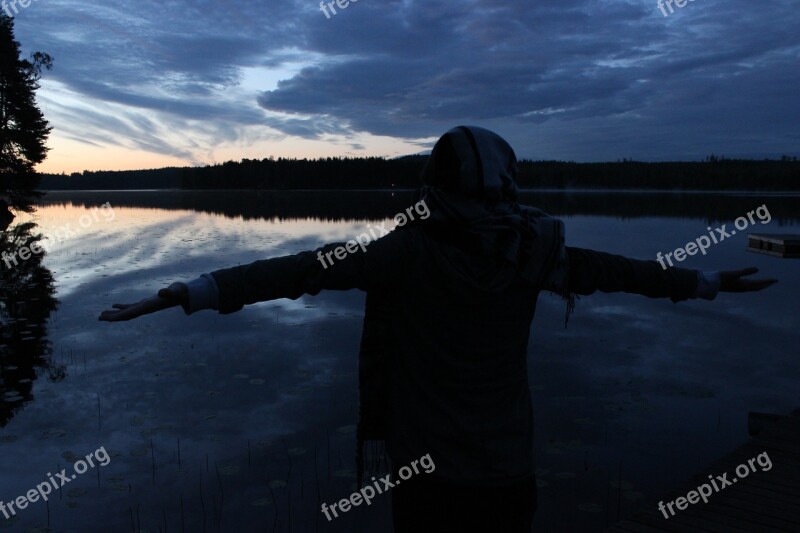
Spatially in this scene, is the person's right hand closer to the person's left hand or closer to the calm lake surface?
the person's left hand

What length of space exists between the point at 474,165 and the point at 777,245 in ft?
27.2

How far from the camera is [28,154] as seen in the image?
39.1m

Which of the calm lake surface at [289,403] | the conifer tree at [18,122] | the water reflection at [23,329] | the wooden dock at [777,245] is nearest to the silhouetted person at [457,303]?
the calm lake surface at [289,403]

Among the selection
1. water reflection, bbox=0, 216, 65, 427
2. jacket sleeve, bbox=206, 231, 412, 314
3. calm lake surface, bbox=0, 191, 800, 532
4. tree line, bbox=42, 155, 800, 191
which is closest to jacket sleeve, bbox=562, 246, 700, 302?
jacket sleeve, bbox=206, 231, 412, 314

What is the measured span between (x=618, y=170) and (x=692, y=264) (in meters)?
140

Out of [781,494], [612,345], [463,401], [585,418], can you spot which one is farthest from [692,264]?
[463,401]

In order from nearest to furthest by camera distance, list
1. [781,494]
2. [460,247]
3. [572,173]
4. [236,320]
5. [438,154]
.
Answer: [460,247], [438,154], [781,494], [236,320], [572,173]

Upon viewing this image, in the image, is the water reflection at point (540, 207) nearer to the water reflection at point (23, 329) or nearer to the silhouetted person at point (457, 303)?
the silhouetted person at point (457, 303)

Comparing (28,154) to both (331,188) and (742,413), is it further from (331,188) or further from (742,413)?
(331,188)

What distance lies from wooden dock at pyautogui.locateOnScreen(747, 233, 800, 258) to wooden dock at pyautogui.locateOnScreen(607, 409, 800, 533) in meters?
3.42

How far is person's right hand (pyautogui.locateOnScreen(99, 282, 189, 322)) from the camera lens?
2006mm

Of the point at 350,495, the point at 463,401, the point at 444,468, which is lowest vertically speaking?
the point at 350,495

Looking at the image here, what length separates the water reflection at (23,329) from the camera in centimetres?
812

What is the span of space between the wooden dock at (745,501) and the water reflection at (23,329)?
735 cm
